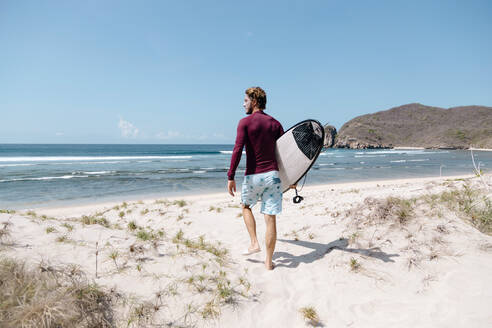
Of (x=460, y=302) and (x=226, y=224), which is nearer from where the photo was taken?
(x=460, y=302)

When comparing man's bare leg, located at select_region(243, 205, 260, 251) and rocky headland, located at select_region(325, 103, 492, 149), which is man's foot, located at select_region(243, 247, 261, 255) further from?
rocky headland, located at select_region(325, 103, 492, 149)

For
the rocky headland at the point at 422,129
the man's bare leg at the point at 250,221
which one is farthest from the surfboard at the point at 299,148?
the rocky headland at the point at 422,129

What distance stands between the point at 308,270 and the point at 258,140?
75.0 inches

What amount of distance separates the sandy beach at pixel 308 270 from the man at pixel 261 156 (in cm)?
69

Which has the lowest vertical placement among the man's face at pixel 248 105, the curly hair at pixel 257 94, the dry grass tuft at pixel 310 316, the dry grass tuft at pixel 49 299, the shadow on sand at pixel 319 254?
the dry grass tuft at pixel 310 316

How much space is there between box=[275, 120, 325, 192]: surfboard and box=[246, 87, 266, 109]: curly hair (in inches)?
30.2

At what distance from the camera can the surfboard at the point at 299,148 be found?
389 cm

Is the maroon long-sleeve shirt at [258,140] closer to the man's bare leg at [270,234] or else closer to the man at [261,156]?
the man at [261,156]

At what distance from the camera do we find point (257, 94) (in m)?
3.32

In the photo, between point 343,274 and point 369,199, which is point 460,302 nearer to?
point 343,274

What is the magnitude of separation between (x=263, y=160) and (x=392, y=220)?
2690 mm

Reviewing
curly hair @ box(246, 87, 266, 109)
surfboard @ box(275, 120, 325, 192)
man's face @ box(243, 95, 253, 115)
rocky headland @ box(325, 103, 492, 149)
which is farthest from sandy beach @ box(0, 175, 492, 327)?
rocky headland @ box(325, 103, 492, 149)

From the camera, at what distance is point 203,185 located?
14.7 meters

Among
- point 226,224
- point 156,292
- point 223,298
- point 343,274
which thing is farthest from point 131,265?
point 226,224
